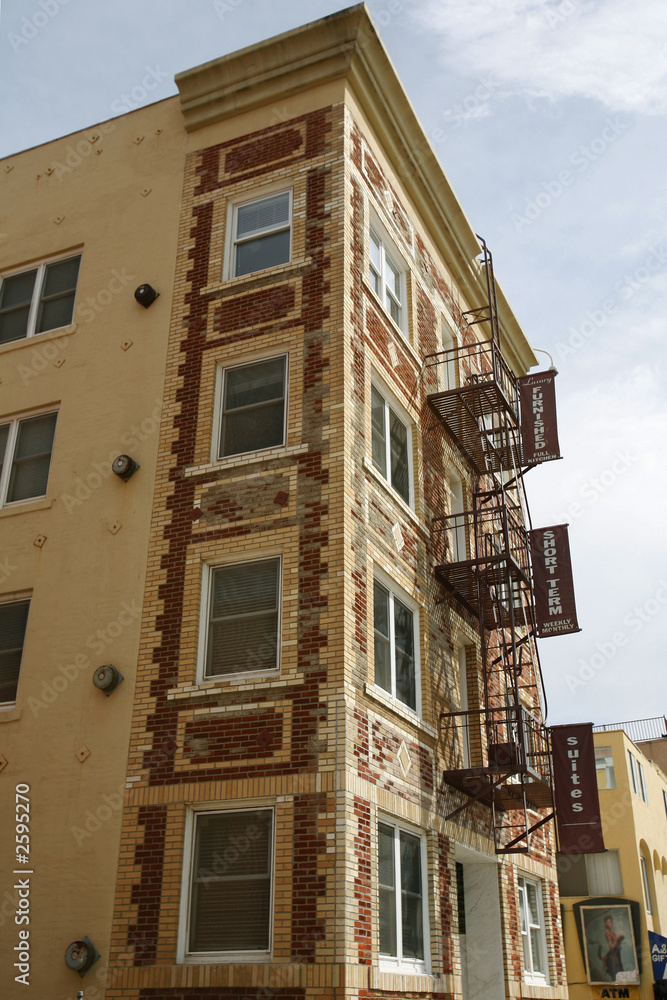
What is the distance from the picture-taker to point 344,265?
14914 mm

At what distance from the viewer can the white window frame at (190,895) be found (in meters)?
11.0

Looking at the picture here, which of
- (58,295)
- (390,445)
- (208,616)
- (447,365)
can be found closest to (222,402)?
(390,445)

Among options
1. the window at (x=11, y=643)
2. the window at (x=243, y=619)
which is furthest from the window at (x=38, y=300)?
the window at (x=243, y=619)

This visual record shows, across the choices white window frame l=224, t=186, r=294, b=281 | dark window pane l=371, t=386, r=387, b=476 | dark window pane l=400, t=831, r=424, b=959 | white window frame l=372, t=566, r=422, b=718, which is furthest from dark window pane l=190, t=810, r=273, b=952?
white window frame l=224, t=186, r=294, b=281

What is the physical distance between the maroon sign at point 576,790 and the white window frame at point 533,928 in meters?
2.01

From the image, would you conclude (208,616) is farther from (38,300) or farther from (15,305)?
(15,305)

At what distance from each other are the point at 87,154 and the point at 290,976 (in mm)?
15425

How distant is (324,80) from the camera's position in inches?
665

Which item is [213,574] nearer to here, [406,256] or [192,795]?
[192,795]

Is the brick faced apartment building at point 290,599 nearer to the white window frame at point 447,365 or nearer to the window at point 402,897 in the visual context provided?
the window at point 402,897

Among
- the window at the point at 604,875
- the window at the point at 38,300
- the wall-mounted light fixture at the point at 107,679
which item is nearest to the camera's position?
the wall-mounted light fixture at the point at 107,679

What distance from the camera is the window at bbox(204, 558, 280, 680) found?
12.8 m

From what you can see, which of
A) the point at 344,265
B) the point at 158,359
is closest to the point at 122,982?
the point at 158,359

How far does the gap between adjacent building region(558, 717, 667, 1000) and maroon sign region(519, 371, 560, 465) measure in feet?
77.0
